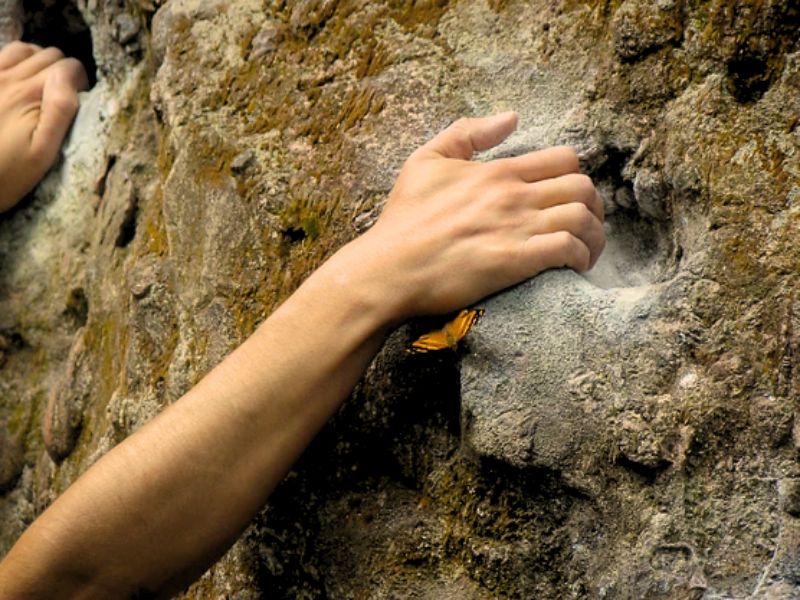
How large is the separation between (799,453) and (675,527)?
0.13 m

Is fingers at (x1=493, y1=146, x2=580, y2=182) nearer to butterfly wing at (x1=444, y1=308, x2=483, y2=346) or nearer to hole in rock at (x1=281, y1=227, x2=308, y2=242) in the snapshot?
butterfly wing at (x1=444, y1=308, x2=483, y2=346)

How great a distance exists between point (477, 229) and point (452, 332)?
0.11 meters

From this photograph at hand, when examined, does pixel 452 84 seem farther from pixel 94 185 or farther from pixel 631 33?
pixel 94 185

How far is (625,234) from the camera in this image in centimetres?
120

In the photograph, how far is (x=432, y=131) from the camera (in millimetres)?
1251

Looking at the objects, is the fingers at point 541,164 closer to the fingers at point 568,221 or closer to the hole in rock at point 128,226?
the fingers at point 568,221

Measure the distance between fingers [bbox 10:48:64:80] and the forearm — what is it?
2.81 feet

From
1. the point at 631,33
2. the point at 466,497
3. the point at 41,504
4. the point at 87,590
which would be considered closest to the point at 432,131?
the point at 631,33

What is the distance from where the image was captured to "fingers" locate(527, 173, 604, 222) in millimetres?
1108

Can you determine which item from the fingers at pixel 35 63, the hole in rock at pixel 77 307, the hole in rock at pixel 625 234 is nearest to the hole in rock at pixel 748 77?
the hole in rock at pixel 625 234

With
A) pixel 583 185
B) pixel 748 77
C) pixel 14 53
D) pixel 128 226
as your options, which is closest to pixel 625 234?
pixel 583 185

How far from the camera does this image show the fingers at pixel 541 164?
113cm

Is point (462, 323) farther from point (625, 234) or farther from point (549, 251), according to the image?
point (625, 234)

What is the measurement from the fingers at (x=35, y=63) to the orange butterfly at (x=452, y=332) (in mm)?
971
